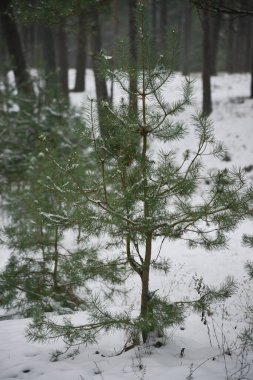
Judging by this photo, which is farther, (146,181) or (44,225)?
(44,225)

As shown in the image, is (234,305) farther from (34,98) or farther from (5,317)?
(34,98)

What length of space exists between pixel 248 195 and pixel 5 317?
14.4 ft

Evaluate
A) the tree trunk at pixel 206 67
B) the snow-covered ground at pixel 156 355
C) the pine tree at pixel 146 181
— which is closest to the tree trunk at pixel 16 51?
the tree trunk at pixel 206 67

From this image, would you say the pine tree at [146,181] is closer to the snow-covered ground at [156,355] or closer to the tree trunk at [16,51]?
the snow-covered ground at [156,355]

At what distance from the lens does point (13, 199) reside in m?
8.67

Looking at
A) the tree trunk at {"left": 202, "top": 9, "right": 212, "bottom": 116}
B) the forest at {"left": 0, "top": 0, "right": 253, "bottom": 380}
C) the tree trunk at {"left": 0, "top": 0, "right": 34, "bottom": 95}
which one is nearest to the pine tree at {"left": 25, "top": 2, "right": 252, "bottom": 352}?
the forest at {"left": 0, "top": 0, "right": 253, "bottom": 380}

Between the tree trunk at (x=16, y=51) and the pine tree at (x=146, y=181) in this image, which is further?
the tree trunk at (x=16, y=51)

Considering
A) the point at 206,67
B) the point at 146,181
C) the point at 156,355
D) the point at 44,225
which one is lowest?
the point at 156,355

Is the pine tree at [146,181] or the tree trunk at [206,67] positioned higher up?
the tree trunk at [206,67]

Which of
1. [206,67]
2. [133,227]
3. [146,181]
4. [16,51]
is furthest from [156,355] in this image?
[206,67]

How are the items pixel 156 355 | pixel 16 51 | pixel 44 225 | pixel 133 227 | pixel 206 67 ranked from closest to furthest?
pixel 133 227, pixel 156 355, pixel 44 225, pixel 16 51, pixel 206 67

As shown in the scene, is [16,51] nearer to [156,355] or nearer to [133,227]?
[133,227]

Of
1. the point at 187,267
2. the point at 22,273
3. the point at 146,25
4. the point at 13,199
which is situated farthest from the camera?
the point at 13,199

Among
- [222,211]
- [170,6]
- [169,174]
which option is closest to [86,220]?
[169,174]
